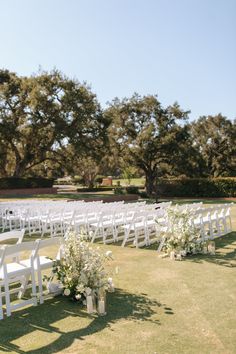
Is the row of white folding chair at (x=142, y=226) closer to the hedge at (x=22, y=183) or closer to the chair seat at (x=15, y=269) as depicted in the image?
the chair seat at (x=15, y=269)

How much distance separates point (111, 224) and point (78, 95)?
864 inches

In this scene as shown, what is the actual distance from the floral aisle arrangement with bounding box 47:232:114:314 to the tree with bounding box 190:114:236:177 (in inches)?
1346

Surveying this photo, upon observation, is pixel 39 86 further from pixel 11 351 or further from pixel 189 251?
pixel 11 351

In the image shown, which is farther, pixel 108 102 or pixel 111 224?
pixel 108 102

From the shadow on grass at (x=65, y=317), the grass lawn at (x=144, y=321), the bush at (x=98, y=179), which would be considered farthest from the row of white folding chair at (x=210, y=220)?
the bush at (x=98, y=179)

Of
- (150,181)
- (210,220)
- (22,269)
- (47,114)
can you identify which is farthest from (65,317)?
(150,181)

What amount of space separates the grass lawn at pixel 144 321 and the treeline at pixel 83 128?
25.0m

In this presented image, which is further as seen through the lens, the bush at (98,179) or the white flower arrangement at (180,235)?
the bush at (98,179)

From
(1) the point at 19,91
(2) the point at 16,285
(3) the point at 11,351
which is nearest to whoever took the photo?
(3) the point at 11,351

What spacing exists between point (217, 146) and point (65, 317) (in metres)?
37.1

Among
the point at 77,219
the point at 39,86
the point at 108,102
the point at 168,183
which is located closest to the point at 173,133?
the point at 168,183

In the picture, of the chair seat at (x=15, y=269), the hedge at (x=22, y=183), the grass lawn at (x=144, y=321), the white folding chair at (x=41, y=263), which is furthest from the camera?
the hedge at (x=22, y=183)

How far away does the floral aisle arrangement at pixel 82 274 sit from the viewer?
16.2 feet

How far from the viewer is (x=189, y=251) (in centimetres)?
789
